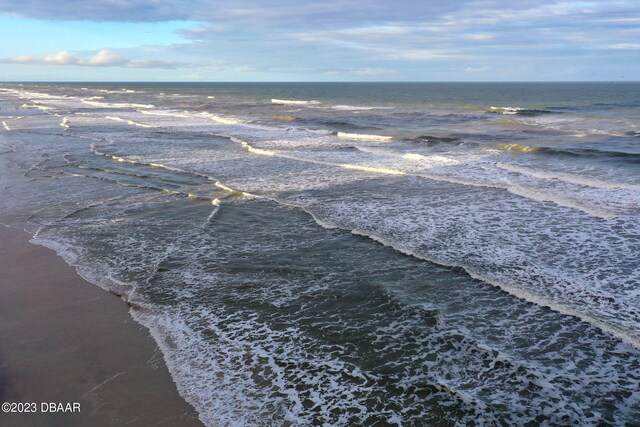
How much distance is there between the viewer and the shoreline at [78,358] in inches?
219

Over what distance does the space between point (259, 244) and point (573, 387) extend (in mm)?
6705

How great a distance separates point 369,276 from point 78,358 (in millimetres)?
4900

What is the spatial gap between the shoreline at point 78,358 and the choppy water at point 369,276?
0.30 meters

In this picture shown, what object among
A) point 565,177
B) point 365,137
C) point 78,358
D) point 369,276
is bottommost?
point 78,358

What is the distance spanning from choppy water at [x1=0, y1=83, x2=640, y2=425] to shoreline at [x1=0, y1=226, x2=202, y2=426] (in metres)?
0.30

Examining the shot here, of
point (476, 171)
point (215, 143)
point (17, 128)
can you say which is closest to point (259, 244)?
point (476, 171)

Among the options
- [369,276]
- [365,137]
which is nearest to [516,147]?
[365,137]

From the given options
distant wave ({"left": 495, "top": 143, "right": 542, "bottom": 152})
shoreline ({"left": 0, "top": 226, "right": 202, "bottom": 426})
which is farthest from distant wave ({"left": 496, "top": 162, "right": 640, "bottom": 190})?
shoreline ({"left": 0, "top": 226, "right": 202, "bottom": 426})

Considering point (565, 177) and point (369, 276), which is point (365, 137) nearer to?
point (565, 177)

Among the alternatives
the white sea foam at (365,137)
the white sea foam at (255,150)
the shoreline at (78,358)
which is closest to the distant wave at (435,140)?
the white sea foam at (365,137)

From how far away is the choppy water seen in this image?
598 centimetres

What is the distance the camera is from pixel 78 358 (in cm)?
656

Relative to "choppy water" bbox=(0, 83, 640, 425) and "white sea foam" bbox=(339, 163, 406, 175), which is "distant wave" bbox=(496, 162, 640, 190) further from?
"white sea foam" bbox=(339, 163, 406, 175)

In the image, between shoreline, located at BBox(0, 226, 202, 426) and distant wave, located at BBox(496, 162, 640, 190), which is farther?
distant wave, located at BBox(496, 162, 640, 190)
